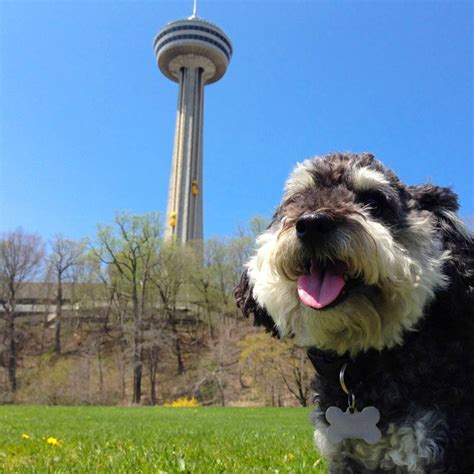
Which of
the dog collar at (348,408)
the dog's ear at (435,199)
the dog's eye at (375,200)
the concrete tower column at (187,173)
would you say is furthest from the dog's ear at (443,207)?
the concrete tower column at (187,173)

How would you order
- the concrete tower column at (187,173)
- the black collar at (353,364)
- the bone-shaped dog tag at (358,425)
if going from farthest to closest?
the concrete tower column at (187,173) → the black collar at (353,364) → the bone-shaped dog tag at (358,425)

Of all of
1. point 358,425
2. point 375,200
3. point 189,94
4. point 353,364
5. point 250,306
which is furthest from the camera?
point 189,94

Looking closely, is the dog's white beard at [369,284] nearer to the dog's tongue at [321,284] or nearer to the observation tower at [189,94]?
the dog's tongue at [321,284]

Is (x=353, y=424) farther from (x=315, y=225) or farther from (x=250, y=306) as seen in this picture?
(x=250, y=306)

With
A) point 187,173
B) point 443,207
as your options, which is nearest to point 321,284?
point 443,207

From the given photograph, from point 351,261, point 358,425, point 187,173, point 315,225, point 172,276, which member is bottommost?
point 358,425

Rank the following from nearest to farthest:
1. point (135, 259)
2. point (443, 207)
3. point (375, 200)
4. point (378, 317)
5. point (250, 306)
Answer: point (378, 317)
point (375, 200)
point (443, 207)
point (250, 306)
point (135, 259)

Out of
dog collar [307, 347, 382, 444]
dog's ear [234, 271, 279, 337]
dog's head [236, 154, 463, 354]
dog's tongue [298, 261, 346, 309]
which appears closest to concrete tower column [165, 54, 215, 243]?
dog's ear [234, 271, 279, 337]

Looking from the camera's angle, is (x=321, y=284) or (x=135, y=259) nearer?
(x=321, y=284)
